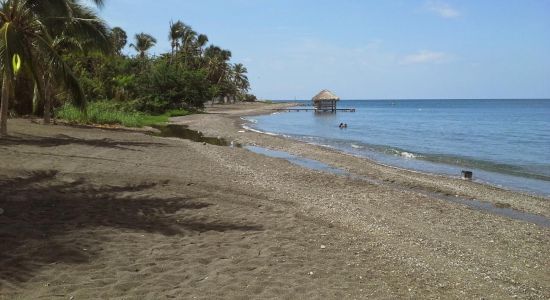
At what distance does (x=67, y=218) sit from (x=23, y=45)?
936 cm

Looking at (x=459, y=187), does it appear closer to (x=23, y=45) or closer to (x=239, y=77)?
(x=23, y=45)

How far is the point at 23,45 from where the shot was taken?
1404 cm

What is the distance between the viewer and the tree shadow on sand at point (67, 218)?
5.45 m

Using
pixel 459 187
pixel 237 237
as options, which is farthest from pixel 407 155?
pixel 237 237

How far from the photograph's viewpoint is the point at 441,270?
21.2 ft

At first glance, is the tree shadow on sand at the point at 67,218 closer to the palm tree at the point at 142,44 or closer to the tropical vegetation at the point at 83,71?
the tropical vegetation at the point at 83,71

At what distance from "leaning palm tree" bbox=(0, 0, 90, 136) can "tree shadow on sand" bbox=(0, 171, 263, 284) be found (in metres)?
5.31

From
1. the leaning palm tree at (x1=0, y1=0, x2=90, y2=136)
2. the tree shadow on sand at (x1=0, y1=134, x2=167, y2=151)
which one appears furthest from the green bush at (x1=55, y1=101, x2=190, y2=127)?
the leaning palm tree at (x1=0, y1=0, x2=90, y2=136)

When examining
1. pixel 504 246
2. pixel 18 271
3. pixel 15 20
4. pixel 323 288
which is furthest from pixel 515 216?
pixel 15 20

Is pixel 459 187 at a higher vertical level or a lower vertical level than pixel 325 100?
lower

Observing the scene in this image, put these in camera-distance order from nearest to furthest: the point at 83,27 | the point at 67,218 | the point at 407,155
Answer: the point at 67,218 < the point at 83,27 < the point at 407,155

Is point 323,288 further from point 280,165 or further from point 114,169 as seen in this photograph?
point 280,165

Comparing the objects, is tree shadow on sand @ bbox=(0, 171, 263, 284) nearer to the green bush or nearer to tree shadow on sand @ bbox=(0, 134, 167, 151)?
tree shadow on sand @ bbox=(0, 134, 167, 151)

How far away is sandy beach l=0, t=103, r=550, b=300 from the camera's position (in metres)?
5.19
